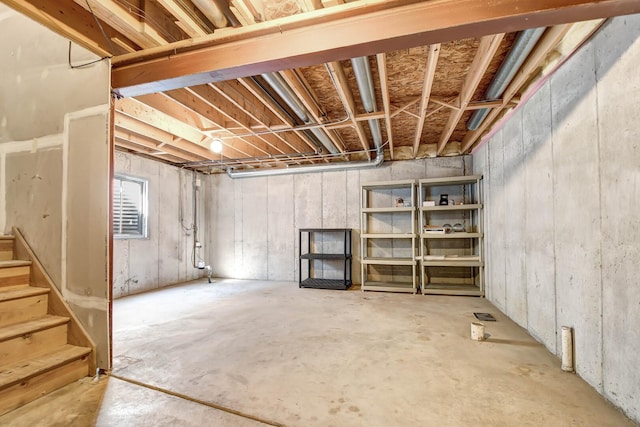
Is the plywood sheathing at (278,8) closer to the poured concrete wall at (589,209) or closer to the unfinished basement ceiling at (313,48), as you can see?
the unfinished basement ceiling at (313,48)

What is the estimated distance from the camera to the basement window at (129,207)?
477 centimetres

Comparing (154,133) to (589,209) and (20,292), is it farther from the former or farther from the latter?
(589,209)

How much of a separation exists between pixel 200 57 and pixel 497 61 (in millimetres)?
2481

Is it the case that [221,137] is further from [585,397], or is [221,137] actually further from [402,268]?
[585,397]

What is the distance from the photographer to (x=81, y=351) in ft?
6.58

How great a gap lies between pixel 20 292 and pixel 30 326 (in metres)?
0.29

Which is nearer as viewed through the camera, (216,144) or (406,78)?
(406,78)

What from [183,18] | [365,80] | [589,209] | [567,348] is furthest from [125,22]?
[567,348]

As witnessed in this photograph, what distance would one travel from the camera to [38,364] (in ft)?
5.91

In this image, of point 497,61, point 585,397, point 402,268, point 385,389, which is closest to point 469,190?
point 402,268

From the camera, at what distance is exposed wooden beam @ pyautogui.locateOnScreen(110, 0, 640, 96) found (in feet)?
4.56

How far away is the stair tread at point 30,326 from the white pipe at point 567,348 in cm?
364

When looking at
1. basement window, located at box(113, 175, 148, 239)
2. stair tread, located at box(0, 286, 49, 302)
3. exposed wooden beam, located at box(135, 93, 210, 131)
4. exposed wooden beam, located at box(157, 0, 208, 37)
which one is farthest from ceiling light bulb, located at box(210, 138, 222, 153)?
stair tread, located at box(0, 286, 49, 302)

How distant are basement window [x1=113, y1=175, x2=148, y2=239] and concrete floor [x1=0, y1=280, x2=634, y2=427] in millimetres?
1950
